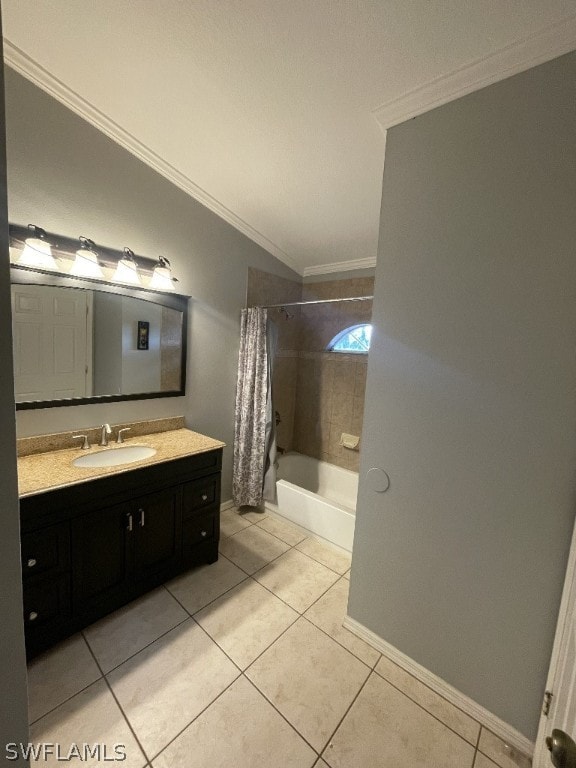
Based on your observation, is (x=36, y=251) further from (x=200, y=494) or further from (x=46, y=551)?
(x=200, y=494)


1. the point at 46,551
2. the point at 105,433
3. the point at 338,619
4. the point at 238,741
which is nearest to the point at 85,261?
the point at 105,433

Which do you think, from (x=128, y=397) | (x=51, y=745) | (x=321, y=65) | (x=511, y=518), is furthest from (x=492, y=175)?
(x=51, y=745)

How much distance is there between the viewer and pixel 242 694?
55.2 inches

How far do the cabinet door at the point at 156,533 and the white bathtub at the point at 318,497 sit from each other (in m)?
1.02

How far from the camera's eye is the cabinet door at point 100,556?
1564 millimetres

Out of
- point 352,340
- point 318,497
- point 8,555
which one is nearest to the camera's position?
point 8,555

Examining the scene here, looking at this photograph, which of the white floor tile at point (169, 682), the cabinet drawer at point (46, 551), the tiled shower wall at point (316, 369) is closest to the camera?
the white floor tile at point (169, 682)

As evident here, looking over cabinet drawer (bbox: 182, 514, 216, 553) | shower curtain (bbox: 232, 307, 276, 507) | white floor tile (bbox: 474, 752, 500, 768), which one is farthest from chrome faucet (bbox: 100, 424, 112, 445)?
white floor tile (bbox: 474, 752, 500, 768)

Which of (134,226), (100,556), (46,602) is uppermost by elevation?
(134,226)

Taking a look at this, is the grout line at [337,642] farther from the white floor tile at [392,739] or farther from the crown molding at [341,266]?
the crown molding at [341,266]

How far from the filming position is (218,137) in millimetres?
1821

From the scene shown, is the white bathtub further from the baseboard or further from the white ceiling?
the white ceiling

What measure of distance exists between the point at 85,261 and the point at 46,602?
1793 mm

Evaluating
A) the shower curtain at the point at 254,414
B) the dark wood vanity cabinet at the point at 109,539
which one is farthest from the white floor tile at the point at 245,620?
the shower curtain at the point at 254,414
